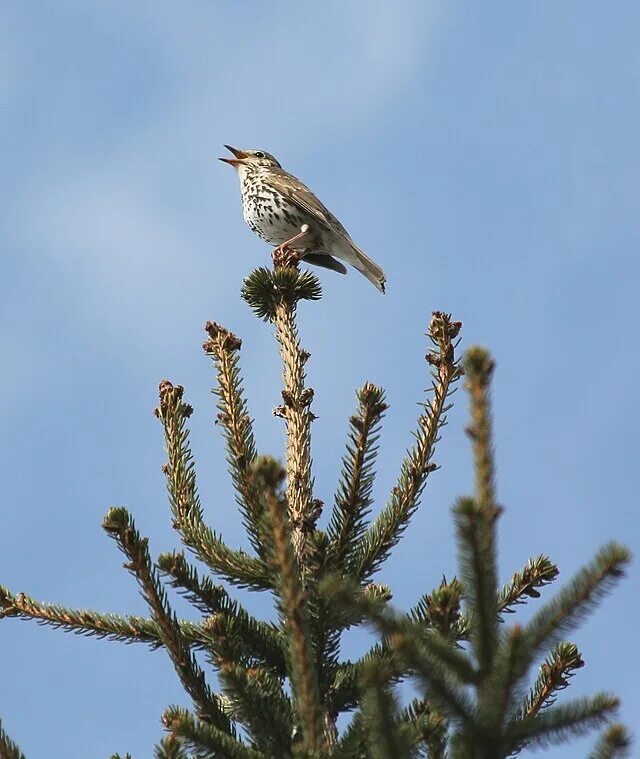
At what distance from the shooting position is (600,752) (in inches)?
90.6

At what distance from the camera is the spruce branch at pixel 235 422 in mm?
4211

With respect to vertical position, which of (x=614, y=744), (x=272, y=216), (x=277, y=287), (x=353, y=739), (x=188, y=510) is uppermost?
(x=272, y=216)

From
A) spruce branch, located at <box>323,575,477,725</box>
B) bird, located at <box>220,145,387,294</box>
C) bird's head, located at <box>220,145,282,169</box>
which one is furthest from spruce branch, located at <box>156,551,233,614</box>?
bird's head, located at <box>220,145,282,169</box>

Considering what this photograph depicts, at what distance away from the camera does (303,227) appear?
10875mm

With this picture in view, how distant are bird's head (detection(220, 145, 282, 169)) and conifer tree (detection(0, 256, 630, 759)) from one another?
692 centimetres

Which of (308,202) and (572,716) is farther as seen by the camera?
(308,202)

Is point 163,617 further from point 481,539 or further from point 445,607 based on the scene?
point 481,539

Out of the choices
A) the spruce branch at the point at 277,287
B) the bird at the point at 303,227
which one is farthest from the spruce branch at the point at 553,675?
the bird at the point at 303,227

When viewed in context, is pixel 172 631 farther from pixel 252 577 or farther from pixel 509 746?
pixel 509 746

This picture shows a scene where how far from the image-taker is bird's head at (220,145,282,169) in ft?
41.1

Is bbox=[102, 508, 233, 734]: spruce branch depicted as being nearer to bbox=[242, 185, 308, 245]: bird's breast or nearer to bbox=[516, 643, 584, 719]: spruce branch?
bbox=[516, 643, 584, 719]: spruce branch

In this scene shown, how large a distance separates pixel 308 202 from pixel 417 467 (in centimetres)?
728

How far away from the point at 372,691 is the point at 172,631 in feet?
5.21

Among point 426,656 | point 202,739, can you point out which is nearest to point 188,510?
point 202,739
